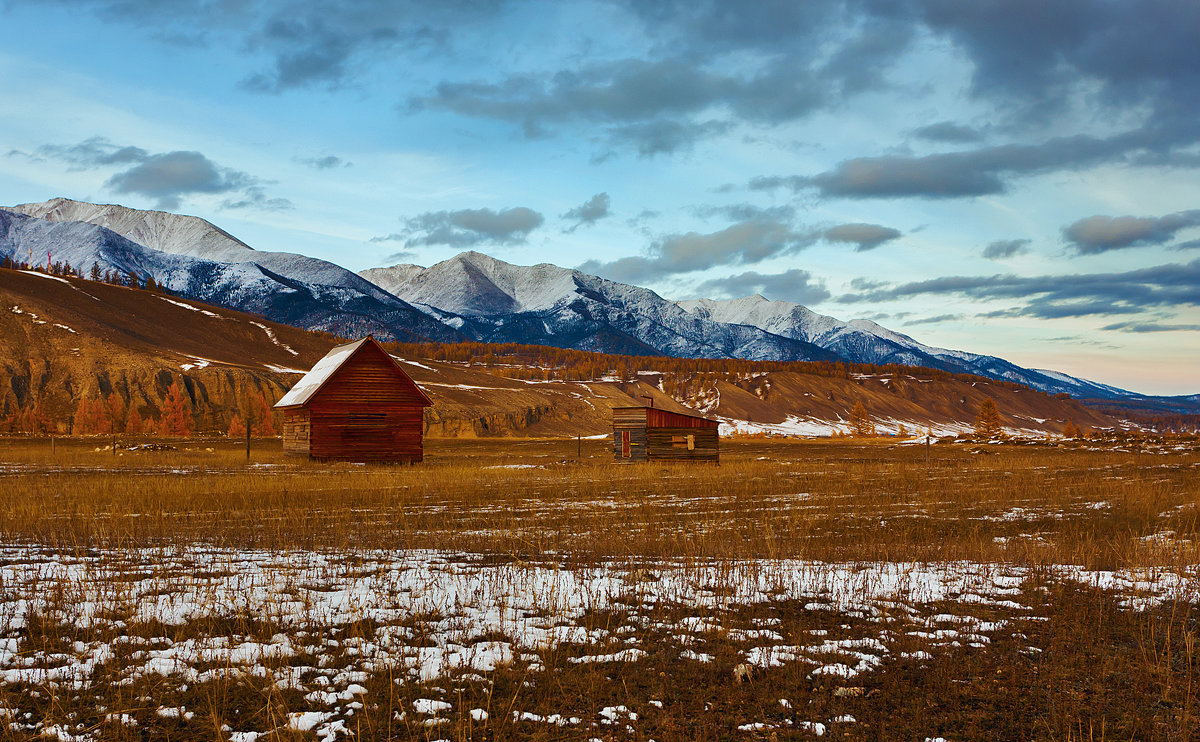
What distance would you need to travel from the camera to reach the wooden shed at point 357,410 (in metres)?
43.6

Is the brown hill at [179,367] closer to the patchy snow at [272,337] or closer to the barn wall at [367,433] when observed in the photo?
the patchy snow at [272,337]

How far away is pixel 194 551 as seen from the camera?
12.6m

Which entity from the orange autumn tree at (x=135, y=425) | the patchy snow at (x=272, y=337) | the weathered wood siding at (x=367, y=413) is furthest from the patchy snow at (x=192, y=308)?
the weathered wood siding at (x=367, y=413)

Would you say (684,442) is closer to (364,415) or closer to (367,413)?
(367,413)

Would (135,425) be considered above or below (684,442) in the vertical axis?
below

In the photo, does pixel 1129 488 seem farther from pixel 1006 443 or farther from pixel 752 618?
pixel 1006 443

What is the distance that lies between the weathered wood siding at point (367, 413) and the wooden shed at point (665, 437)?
13.5 metres

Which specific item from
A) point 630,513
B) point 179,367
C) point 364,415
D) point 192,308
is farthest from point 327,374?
point 192,308

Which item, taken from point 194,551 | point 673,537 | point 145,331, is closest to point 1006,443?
point 673,537

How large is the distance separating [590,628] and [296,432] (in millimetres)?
41821

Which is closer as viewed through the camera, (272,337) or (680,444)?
(680,444)

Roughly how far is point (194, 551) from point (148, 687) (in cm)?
704

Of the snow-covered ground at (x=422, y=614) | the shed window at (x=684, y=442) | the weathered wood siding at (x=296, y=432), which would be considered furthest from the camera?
the shed window at (x=684, y=442)

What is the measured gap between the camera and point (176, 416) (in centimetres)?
9456
